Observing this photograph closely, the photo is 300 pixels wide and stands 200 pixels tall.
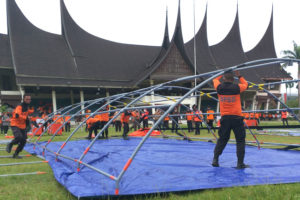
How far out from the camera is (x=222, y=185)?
12.1ft

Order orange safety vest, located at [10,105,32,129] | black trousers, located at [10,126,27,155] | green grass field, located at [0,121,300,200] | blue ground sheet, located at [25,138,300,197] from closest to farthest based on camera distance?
1. green grass field, located at [0,121,300,200]
2. blue ground sheet, located at [25,138,300,197]
3. orange safety vest, located at [10,105,32,129]
4. black trousers, located at [10,126,27,155]

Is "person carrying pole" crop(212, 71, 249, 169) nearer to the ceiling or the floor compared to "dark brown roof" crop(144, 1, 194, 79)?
nearer to the floor

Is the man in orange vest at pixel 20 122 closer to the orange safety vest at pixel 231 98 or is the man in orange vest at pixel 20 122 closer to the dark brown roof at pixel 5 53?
the orange safety vest at pixel 231 98

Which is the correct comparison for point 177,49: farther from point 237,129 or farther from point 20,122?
point 237,129

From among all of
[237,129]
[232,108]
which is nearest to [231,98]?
[232,108]

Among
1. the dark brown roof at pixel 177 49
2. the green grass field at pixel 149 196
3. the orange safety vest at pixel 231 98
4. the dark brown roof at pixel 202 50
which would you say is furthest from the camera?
the dark brown roof at pixel 202 50

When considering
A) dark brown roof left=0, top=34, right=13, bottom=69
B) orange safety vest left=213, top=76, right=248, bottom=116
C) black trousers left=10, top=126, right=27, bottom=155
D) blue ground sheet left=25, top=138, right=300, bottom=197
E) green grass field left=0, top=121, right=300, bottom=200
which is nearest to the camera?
green grass field left=0, top=121, right=300, bottom=200

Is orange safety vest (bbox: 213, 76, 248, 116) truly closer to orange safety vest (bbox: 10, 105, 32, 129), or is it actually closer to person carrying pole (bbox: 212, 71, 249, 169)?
person carrying pole (bbox: 212, 71, 249, 169)

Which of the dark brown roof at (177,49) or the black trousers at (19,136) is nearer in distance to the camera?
the black trousers at (19,136)

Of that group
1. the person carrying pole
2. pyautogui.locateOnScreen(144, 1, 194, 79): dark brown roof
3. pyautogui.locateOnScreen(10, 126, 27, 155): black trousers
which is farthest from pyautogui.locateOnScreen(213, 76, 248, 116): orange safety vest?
pyautogui.locateOnScreen(144, 1, 194, 79): dark brown roof

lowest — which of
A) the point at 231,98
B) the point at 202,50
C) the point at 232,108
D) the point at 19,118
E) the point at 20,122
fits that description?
the point at 20,122

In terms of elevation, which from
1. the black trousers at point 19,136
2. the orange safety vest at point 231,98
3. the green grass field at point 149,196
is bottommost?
the green grass field at point 149,196

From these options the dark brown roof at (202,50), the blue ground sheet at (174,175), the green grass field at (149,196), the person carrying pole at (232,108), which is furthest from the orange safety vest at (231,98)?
the dark brown roof at (202,50)

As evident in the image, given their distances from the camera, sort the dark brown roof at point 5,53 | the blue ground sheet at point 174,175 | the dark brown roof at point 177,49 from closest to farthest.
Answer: the blue ground sheet at point 174,175 < the dark brown roof at point 5,53 < the dark brown roof at point 177,49
